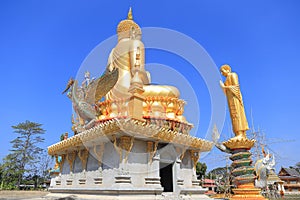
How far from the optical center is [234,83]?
12.4 metres

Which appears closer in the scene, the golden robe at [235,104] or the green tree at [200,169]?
the golden robe at [235,104]

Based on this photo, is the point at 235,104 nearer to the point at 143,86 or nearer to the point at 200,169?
the point at 143,86

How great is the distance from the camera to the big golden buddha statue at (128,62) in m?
14.4

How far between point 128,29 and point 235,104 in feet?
34.5

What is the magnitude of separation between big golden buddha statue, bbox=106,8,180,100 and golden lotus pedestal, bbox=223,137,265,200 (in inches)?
204

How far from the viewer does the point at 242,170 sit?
35.8 feet

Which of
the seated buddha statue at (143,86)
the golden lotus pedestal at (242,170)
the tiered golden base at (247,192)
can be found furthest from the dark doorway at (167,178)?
the tiered golden base at (247,192)

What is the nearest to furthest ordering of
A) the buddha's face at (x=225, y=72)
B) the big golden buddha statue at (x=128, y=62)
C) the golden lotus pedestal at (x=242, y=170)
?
the golden lotus pedestal at (x=242, y=170) → the buddha's face at (x=225, y=72) → the big golden buddha statue at (x=128, y=62)

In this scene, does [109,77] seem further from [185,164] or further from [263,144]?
[263,144]

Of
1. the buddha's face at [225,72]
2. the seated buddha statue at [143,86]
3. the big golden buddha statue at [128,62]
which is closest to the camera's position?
the buddha's face at [225,72]

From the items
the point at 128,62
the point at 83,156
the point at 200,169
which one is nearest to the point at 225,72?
the point at 128,62

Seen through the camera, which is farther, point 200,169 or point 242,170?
point 200,169

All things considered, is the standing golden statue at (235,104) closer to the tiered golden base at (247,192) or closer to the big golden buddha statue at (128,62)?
the tiered golden base at (247,192)

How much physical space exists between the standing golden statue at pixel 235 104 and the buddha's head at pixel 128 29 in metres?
8.07
